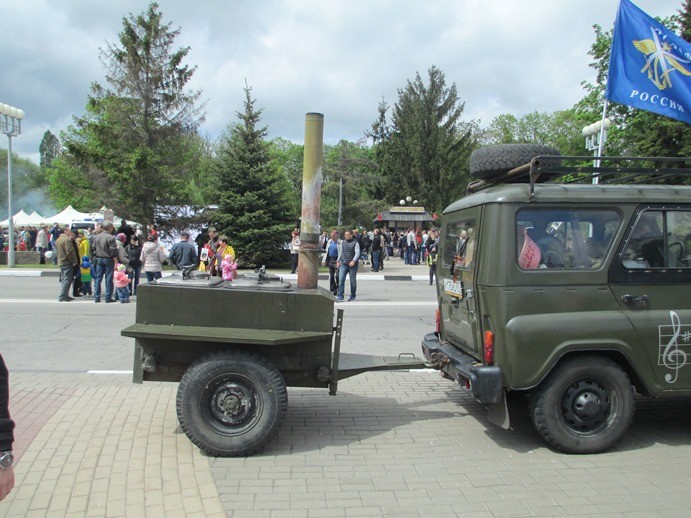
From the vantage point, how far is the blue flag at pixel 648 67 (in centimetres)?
870

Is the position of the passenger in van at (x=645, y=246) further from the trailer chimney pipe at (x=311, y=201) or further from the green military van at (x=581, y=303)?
the trailer chimney pipe at (x=311, y=201)

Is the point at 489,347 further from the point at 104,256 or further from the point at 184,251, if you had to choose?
the point at 104,256

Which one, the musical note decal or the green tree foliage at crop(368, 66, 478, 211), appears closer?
the musical note decal

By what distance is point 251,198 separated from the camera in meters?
22.8

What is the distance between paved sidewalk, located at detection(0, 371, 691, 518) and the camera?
371 centimetres

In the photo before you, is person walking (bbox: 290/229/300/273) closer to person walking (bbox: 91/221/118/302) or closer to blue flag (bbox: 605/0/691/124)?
person walking (bbox: 91/221/118/302)

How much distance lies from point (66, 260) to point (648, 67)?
12560 millimetres

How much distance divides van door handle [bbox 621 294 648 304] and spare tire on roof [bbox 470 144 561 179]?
154 cm

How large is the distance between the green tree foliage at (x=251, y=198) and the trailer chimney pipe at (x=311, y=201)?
17644 mm

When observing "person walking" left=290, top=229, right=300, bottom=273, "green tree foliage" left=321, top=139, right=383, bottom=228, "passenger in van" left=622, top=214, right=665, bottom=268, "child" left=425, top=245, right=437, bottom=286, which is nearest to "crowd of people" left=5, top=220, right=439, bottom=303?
"person walking" left=290, top=229, right=300, bottom=273

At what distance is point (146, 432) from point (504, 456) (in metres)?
3.09

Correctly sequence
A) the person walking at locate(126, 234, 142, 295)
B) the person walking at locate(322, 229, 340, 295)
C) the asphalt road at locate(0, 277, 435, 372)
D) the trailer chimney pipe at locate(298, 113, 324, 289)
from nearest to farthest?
the trailer chimney pipe at locate(298, 113, 324, 289)
the asphalt road at locate(0, 277, 435, 372)
the person walking at locate(126, 234, 142, 295)
the person walking at locate(322, 229, 340, 295)

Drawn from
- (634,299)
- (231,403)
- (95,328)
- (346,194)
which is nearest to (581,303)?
(634,299)

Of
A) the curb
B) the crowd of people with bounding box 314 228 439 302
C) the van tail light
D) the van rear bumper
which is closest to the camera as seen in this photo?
the van rear bumper
